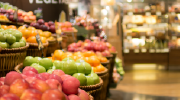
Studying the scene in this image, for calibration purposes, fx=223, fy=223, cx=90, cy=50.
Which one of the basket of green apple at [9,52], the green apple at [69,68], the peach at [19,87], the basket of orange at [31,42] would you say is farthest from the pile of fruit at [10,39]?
the peach at [19,87]

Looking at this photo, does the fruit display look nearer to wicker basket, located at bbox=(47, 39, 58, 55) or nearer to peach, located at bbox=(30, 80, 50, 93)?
peach, located at bbox=(30, 80, 50, 93)

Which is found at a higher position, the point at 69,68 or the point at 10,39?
the point at 10,39

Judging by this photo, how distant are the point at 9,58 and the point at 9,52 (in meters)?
0.05

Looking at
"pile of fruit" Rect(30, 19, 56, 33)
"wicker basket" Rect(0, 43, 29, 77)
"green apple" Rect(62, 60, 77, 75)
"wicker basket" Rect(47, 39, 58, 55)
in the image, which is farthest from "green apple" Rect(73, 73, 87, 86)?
"pile of fruit" Rect(30, 19, 56, 33)

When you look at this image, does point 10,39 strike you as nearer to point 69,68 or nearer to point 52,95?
point 69,68

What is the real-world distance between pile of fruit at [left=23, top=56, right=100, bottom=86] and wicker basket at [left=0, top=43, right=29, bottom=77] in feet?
0.25

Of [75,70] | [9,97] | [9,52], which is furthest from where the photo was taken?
[9,52]

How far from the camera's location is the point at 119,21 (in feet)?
25.3

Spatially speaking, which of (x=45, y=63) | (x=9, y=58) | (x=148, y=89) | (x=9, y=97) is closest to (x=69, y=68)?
(x=45, y=63)

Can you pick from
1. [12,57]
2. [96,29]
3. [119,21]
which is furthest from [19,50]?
[119,21]

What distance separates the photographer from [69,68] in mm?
1680

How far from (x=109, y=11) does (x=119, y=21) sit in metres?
1.25

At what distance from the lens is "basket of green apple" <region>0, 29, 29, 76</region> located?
1818mm

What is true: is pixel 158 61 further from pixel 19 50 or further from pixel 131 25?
pixel 19 50
